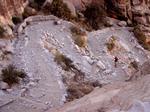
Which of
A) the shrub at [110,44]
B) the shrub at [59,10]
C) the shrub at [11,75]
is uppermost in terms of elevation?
the shrub at [59,10]

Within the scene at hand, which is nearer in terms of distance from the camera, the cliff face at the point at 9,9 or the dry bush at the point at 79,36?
the cliff face at the point at 9,9

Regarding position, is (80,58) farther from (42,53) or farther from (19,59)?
(19,59)

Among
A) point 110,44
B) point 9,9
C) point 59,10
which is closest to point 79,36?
point 110,44

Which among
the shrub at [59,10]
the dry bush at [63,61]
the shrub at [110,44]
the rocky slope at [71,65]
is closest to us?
the rocky slope at [71,65]

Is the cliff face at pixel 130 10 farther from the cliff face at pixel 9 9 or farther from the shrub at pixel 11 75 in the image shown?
the shrub at pixel 11 75

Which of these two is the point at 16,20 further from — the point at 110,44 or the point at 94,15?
the point at 94,15

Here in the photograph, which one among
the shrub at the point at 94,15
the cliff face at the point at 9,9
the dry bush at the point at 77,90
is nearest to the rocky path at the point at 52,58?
the dry bush at the point at 77,90

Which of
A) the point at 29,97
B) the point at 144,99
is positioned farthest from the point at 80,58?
the point at 144,99

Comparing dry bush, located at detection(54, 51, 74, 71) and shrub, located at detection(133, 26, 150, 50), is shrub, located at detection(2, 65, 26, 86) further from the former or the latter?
shrub, located at detection(133, 26, 150, 50)
